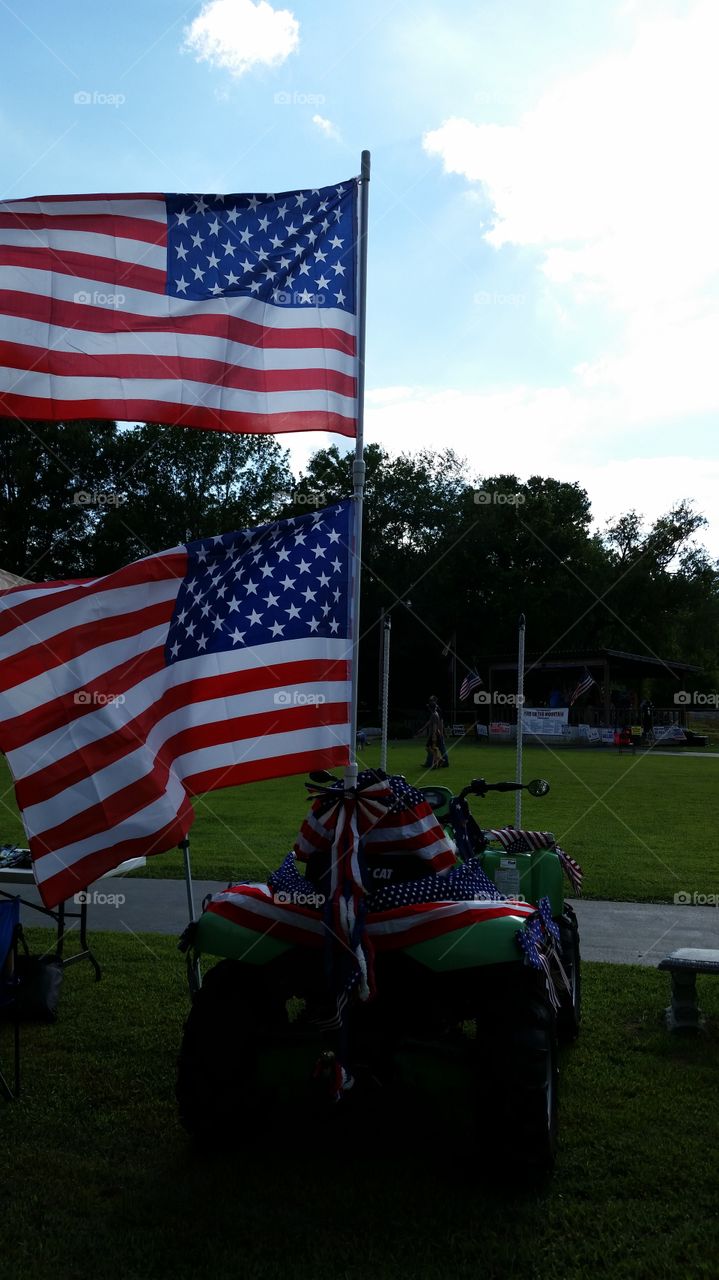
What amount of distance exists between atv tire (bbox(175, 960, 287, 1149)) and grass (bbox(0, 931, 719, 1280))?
0.28ft

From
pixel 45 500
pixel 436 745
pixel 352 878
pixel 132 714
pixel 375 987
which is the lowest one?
pixel 436 745

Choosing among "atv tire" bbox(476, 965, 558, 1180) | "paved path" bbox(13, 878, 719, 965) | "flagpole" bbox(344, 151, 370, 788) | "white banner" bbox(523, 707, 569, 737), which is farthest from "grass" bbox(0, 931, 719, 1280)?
"white banner" bbox(523, 707, 569, 737)

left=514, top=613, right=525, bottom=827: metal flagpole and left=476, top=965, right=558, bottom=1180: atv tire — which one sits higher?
left=514, top=613, right=525, bottom=827: metal flagpole

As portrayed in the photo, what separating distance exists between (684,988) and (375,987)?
8.82 ft

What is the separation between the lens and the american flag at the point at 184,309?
18.1ft

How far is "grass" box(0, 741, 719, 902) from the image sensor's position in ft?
35.7

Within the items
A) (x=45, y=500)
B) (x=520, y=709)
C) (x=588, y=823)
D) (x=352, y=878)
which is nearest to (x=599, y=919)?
(x=520, y=709)

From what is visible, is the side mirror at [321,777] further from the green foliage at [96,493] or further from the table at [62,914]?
the green foliage at [96,493]

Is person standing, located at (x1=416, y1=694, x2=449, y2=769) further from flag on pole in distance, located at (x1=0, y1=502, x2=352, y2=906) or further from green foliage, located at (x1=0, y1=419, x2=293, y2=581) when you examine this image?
green foliage, located at (x1=0, y1=419, x2=293, y2=581)

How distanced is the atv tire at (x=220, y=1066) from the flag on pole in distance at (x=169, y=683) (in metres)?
0.86

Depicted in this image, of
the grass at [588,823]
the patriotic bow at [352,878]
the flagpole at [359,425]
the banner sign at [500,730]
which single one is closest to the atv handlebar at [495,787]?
the flagpole at [359,425]

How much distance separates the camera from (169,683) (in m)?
5.21

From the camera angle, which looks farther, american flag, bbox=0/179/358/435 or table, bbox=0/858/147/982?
table, bbox=0/858/147/982

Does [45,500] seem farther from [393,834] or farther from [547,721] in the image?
[393,834]
